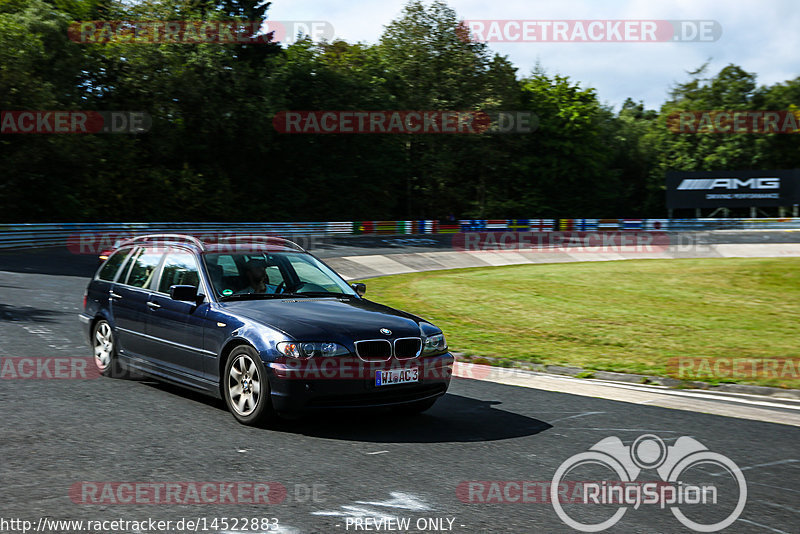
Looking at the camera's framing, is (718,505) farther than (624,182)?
No

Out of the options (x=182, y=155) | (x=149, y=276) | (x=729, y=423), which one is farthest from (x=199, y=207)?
(x=729, y=423)

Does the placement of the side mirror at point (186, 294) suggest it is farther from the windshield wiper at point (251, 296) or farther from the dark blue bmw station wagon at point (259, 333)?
the windshield wiper at point (251, 296)

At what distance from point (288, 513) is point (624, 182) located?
70.3 metres

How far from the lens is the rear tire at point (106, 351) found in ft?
29.2

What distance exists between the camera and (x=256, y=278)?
7.82 meters

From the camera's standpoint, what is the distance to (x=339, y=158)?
55812mm

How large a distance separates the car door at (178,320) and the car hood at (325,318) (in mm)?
453

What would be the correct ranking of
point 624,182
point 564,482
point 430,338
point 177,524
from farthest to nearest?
point 624,182 < point 430,338 < point 564,482 < point 177,524

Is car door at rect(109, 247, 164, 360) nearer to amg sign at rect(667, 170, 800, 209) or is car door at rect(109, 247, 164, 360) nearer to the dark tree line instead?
the dark tree line

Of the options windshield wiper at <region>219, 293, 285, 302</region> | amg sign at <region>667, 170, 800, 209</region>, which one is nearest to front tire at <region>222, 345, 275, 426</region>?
windshield wiper at <region>219, 293, 285, 302</region>

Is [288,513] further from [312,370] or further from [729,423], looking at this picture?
[729,423]

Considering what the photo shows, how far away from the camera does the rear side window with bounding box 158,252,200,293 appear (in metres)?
7.91

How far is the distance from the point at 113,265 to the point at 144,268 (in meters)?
0.96

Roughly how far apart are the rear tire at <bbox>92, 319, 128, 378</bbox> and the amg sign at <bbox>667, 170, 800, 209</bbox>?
55.8 m
